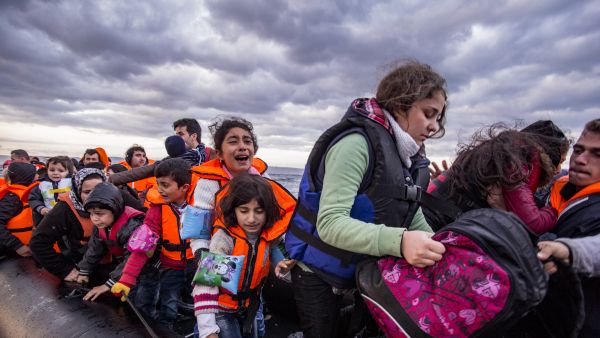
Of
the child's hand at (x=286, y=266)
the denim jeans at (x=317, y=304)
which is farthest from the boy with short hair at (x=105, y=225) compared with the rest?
the denim jeans at (x=317, y=304)

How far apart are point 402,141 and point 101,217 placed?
10.3 feet

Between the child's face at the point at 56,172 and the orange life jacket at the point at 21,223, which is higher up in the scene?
the child's face at the point at 56,172

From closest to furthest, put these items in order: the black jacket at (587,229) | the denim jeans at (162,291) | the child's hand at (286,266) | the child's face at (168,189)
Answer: the black jacket at (587,229)
the child's hand at (286,266)
the child's face at (168,189)
the denim jeans at (162,291)

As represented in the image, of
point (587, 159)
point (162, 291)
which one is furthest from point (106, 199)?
point (587, 159)

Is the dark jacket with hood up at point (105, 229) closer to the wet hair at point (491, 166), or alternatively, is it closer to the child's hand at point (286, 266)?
the child's hand at point (286, 266)

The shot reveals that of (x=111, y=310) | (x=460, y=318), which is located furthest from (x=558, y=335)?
(x=111, y=310)

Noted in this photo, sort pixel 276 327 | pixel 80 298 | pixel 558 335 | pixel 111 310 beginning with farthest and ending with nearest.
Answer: pixel 276 327, pixel 80 298, pixel 111 310, pixel 558 335

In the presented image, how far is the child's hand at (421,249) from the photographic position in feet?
4.09

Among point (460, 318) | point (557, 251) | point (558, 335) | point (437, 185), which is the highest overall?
point (437, 185)

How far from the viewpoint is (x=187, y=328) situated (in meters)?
3.95

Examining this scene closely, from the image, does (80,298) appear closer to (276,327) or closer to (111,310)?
(111,310)

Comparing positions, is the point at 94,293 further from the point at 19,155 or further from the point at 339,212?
the point at 19,155

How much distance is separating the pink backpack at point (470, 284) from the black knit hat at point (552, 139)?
5.50 feet

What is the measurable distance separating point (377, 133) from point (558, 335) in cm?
129
